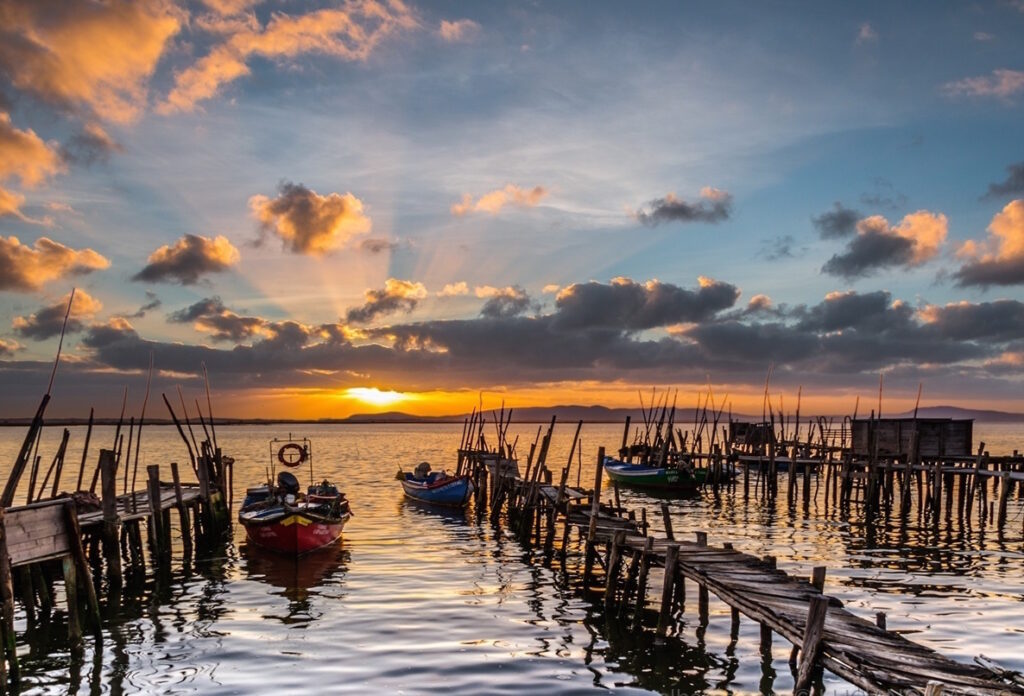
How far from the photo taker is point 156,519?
974 inches

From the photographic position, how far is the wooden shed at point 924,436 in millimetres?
39344

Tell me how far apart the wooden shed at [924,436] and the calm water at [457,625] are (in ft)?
30.2

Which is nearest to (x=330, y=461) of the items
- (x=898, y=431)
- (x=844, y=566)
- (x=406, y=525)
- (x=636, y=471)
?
(x=636, y=471)

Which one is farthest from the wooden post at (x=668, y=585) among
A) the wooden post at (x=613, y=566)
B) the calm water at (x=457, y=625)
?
the wooden post at (x=613, y=566)

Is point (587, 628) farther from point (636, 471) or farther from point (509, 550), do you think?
point (636, 471)

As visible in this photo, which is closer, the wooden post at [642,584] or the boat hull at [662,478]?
the wooden post at [642,584]

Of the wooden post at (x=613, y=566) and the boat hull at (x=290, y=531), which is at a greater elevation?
the wooden post at (x=613, y=566)

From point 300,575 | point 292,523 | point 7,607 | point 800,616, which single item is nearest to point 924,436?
point 292,523

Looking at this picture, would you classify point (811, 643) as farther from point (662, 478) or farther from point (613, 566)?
point (662, 478)

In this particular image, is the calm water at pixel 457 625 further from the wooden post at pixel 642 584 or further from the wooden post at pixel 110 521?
the wooden post at pixel 110 521

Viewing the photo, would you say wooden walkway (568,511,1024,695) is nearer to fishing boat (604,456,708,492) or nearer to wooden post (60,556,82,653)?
wooden post (60,556,82,653)

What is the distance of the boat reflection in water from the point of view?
1950cm

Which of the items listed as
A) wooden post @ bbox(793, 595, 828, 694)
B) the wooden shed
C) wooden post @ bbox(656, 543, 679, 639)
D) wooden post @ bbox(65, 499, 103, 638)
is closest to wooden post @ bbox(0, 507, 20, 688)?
wooden post @ bbox(65, 499, 103, 638)

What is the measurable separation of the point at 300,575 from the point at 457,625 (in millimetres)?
7528
